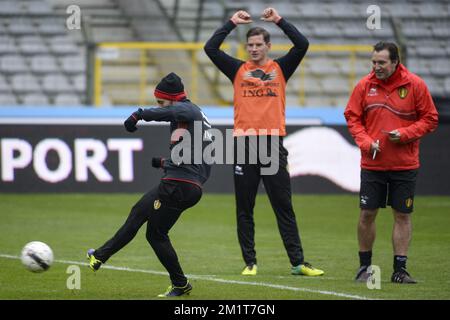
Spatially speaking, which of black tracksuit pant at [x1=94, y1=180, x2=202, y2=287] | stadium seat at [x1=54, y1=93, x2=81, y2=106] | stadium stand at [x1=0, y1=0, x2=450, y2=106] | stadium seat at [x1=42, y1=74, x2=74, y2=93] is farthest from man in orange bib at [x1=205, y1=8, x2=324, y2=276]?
stadium seat at [x1=42, y1=74, x2=74, y2=93]

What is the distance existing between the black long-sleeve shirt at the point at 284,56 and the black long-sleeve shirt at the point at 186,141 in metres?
1.65

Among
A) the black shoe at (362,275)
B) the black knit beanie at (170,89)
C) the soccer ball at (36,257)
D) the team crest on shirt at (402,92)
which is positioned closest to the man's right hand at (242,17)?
the black knit beanie at (170,89)

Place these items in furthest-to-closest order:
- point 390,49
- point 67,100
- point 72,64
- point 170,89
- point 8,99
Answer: point 72,64
point 67,100
point 8,99
point 390,49
point 170,89

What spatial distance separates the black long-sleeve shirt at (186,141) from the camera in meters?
9.17

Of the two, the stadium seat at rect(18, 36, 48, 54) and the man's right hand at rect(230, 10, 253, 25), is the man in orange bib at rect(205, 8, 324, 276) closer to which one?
the man's right hand at rect(230, 10, 253, 25)

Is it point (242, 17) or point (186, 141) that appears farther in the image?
point (242, 17)

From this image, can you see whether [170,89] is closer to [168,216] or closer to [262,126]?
[168,216]

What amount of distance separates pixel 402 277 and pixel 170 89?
2714 millimetres

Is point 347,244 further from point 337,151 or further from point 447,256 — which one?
point 337,151

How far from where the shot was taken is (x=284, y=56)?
10828mm

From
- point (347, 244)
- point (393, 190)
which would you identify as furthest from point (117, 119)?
point (393, 190)

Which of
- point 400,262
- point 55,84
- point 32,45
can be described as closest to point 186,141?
point 400,262

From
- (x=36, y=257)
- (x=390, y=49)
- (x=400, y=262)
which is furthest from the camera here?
(x=400, y=262)
